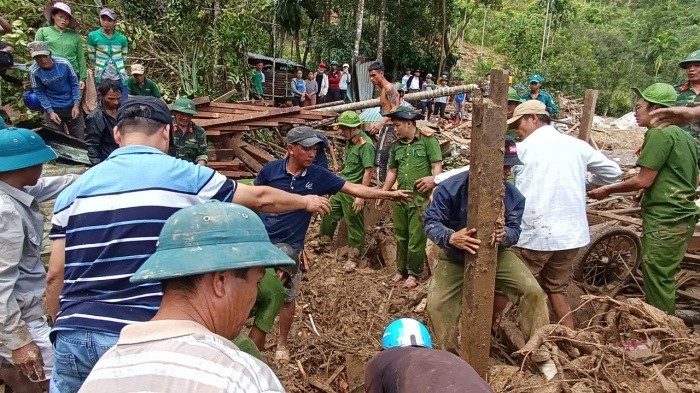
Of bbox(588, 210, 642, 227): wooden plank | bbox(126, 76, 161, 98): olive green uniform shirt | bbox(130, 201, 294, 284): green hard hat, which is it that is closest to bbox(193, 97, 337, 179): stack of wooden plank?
bbox(126, 76, 161, 98): olive green uniform shirt

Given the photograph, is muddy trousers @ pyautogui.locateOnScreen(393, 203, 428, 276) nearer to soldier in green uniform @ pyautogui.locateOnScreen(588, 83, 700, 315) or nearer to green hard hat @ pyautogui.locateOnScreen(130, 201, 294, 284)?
soldier in green uniform @ pyautogui.locateOnScreen(588, 83, 700, 315)

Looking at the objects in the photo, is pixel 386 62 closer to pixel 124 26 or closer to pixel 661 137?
pixel 124 26

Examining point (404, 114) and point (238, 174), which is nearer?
point (404, 114)

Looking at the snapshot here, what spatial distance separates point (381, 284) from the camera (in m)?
6.19

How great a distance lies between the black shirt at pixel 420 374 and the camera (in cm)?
182

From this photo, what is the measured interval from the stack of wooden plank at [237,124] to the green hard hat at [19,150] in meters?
5.33

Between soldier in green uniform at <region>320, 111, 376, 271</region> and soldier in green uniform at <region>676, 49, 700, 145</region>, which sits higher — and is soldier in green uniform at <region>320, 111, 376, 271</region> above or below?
below

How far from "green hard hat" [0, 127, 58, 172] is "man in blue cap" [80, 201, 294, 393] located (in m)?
1.90

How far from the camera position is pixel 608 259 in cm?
557

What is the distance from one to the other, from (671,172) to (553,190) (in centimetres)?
112

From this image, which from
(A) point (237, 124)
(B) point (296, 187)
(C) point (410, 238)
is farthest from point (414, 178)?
(A) point (237, 124)

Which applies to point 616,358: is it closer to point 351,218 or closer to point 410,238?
point 410,238

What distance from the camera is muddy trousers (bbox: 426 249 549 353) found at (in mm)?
3674

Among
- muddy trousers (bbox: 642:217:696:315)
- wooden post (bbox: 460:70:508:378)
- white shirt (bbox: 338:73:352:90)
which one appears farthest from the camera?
white shirt (bbox: 338:73:352:90)
